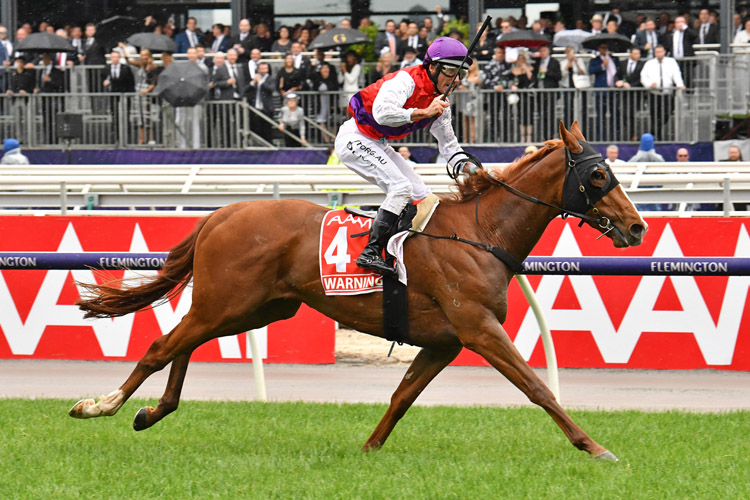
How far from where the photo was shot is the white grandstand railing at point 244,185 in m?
11.0

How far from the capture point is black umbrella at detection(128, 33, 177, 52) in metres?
17.5

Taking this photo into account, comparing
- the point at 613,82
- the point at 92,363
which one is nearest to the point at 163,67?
the point at 613,82

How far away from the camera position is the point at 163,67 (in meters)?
17.2

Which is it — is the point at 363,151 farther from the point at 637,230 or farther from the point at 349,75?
the point at 349,75

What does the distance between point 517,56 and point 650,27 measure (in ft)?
7.01

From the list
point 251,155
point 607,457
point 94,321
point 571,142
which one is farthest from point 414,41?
point 607,457

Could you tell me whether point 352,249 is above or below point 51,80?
below

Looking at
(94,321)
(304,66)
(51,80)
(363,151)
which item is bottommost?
(94,321)

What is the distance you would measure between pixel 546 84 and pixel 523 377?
34.6 ft

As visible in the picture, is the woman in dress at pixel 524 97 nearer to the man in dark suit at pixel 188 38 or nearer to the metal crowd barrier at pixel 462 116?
the metal crowd barrier at pixel 462 116

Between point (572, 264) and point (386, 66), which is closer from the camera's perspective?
point (572, 264)

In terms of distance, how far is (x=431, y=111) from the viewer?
20.4ft

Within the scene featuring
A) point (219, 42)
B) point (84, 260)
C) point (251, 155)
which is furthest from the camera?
point (219, 42)

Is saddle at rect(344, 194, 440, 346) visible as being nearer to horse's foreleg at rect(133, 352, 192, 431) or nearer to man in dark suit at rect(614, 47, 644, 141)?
horse's foreleg at rect(133, 352, 192, 431)
